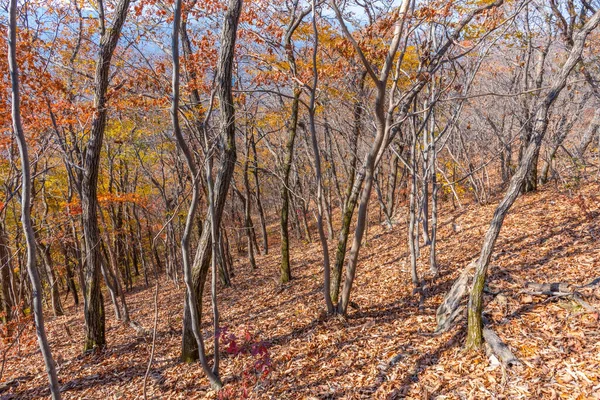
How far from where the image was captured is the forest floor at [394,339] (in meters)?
3.73

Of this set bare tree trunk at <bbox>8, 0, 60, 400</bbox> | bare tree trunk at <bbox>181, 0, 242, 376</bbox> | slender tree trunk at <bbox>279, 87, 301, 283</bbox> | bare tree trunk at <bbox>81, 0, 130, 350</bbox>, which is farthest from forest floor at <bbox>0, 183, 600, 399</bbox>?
bare tree trunk at <bbox>8, 0, 60, 400</bbox>

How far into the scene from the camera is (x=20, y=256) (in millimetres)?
13211

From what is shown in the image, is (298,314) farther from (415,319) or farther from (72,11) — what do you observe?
(72,11)

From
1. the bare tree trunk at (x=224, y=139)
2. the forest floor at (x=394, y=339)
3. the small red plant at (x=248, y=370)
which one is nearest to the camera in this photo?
the forest floor at (x=394, y=339)

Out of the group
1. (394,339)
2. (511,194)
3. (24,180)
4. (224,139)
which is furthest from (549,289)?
(24,180)

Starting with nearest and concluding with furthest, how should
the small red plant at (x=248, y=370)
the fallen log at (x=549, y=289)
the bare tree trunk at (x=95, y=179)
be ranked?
the small red plant at (x=248, y=370), the fallen log at (x=549, y=289), the bare tree trunk at (x=95, y=179)

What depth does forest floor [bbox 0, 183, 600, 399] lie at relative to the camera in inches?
147

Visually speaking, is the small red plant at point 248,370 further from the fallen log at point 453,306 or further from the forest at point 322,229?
the fallen log at point 453,306

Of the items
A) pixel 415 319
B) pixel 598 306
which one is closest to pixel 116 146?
pixel 415 319

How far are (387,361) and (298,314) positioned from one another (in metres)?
2.94

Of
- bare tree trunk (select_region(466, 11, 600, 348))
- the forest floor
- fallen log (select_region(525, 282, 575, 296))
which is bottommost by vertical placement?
the forest floor

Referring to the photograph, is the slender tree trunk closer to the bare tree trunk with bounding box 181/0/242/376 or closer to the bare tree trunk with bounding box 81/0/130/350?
the bare tree trunk with bounding box 181/0/242/376

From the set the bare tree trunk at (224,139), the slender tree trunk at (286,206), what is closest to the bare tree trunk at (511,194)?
the bare tree trunk at (224,139)

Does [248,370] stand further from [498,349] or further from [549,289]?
[549,289]
